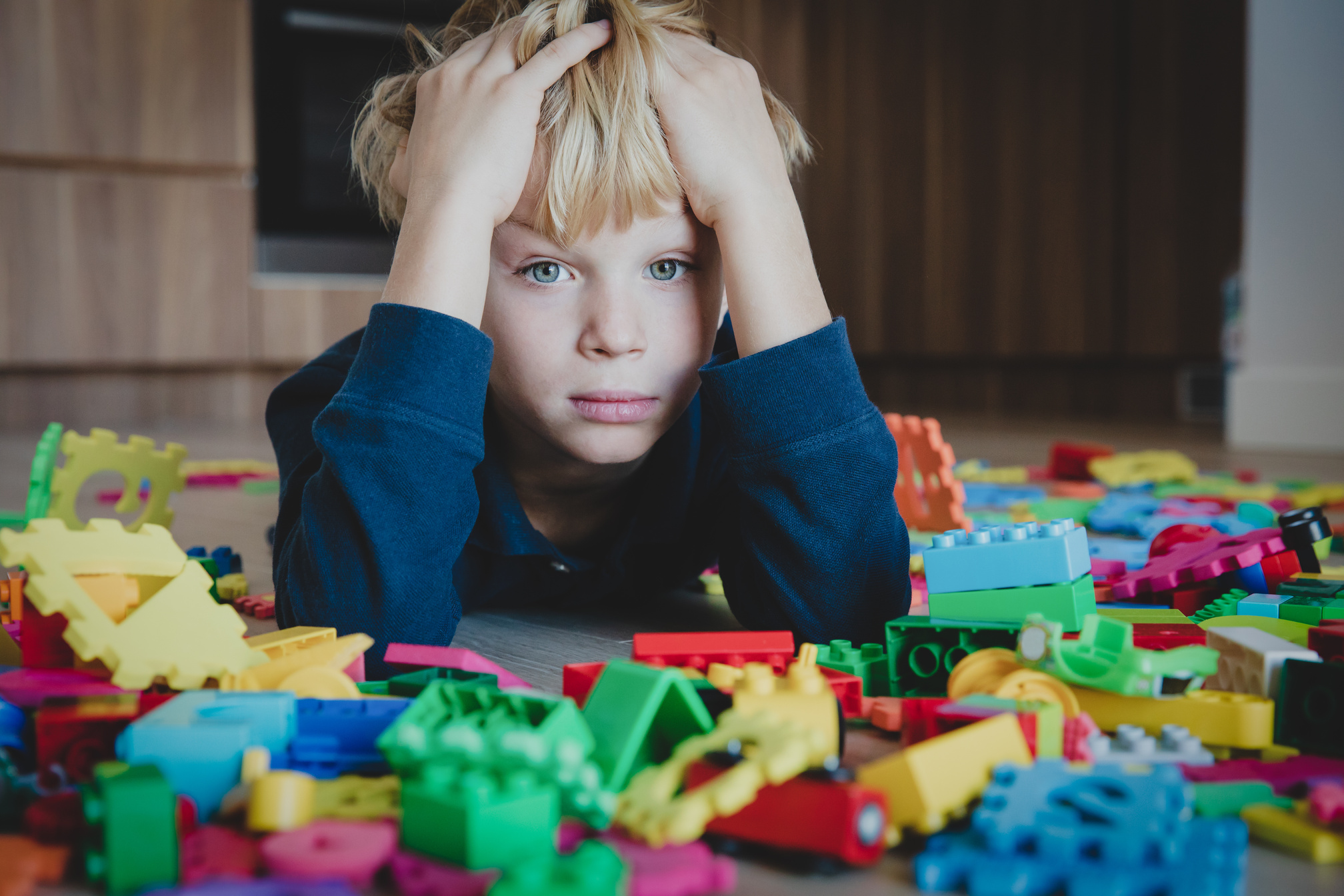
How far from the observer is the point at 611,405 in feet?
2.45

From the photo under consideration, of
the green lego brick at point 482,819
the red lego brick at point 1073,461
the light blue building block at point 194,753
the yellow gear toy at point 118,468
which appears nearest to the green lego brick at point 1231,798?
the green lego brick at point 482,819

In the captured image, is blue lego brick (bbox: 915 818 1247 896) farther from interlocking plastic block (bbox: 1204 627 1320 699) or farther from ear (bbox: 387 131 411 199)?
ear (bbox: 387 131 411 199)

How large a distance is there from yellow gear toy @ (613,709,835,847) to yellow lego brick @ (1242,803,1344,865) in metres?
0.16

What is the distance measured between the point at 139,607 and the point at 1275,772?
501 mm

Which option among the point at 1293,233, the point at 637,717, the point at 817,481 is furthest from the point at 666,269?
the point at 1293,233

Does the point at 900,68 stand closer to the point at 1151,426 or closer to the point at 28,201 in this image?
the point at 1151,426

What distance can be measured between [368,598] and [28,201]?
2653mm

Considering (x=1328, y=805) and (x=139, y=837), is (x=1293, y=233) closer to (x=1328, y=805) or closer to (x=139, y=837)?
(x=1328, y=805)

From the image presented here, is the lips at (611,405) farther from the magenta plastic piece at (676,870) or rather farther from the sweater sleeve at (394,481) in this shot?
the magenta plastic piece at (676,870)

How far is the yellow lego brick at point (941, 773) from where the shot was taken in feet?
1.36

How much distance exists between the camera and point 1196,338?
10.9 feet

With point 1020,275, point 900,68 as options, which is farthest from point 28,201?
point 1020,275

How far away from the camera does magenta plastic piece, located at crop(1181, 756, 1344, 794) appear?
478 millimetres

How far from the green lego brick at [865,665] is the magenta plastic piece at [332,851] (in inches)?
11.1
